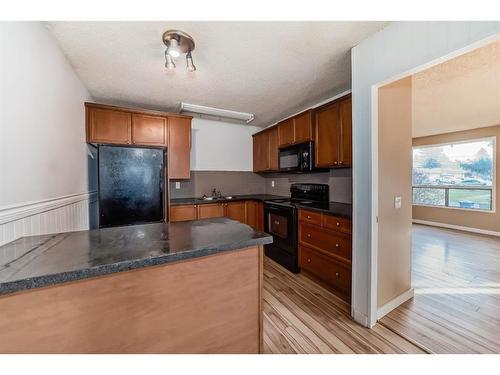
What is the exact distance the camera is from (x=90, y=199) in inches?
109

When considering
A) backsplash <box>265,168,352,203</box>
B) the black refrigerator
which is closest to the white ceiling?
the black refrigerator

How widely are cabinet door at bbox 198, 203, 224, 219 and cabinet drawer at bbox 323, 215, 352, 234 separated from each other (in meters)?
1.70

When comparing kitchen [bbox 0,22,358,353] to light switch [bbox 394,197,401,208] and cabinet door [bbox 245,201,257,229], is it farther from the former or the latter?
light switch [bbox 394,197,401,208]

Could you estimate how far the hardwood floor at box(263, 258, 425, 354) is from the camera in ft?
5.16

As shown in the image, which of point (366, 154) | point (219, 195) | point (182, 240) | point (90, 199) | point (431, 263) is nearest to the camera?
point (182, 240)

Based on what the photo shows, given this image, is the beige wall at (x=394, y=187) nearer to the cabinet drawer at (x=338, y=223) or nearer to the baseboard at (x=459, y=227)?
the cabinet drawer at (x=338, y=223)

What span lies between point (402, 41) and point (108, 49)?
233cm

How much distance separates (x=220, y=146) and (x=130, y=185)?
185 cm

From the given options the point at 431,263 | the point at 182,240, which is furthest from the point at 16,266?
the point at 431,263

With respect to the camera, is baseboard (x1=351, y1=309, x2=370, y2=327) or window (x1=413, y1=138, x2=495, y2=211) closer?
baseboard (x1=351, y1=309, x2=370, y2=327)

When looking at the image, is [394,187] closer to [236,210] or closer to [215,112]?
[236,210]

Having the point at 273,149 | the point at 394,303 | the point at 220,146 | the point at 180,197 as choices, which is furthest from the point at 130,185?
the point at 394,303

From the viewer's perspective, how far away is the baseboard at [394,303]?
1905mm

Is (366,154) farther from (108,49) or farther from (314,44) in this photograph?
(108,49)
